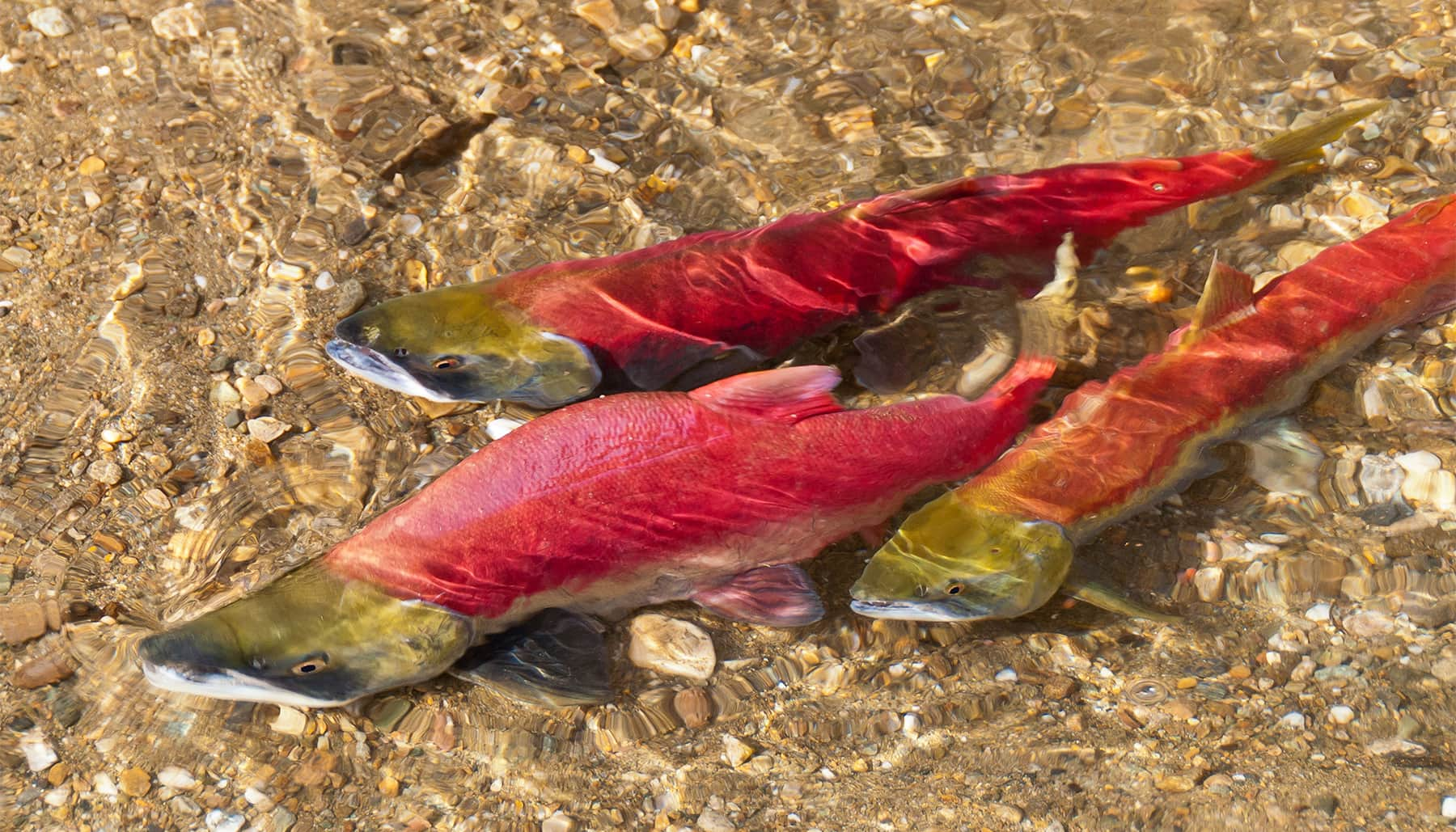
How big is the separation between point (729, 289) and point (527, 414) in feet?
3.37

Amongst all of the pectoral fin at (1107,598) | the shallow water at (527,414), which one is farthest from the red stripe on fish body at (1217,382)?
the shallow water at (527,414)

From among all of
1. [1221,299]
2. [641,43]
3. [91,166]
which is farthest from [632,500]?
[91,166]

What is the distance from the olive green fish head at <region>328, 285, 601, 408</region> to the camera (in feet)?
14.0

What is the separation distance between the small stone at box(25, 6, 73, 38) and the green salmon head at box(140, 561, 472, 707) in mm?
4099

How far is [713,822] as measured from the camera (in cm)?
380

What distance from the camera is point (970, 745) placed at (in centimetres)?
396

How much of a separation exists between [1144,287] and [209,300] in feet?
14.2

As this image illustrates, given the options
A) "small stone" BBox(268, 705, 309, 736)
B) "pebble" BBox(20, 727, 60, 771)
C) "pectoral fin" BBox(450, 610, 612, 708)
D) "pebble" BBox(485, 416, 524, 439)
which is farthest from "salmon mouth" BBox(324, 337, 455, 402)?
"pebble" BBox(20, 727, 60, 771)

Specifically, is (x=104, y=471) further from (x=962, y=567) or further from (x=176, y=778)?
(x=962, y=567)

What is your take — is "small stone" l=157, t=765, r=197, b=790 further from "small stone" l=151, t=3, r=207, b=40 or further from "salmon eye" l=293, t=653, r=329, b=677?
"small stone" l=151, t=3, r=207, b=40

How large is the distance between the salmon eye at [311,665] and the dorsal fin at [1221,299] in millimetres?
3518

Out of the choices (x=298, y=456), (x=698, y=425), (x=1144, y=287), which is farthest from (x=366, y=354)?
(x=1144, y=287)

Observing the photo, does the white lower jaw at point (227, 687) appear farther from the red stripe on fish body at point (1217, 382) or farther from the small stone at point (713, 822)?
the red stripe on fish body at point (1217, 382)

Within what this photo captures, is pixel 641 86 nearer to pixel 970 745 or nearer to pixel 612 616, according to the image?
pixel 612 616
